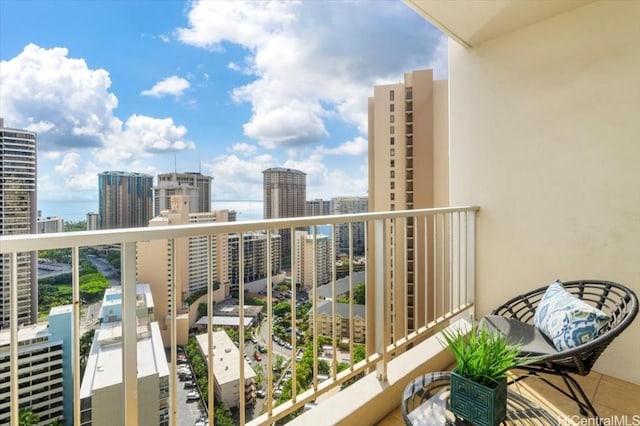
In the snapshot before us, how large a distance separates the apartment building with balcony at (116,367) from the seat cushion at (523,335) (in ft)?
5.43

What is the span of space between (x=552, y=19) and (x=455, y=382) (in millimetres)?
2732

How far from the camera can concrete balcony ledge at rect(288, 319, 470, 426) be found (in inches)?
63.2

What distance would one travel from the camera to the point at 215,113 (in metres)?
13.5

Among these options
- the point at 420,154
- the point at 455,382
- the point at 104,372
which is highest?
the point at 420,154

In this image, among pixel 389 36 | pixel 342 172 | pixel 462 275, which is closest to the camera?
pixel 462 275

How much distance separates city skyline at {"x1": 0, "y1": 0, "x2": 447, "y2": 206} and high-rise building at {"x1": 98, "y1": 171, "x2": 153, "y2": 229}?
1.22m

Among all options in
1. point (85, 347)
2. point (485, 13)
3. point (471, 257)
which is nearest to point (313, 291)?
point (85, 347)

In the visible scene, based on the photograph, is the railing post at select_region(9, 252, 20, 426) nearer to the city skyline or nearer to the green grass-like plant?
the green grass-like plant

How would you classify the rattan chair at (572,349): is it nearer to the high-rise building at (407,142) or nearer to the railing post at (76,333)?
the railing post at (76,333)

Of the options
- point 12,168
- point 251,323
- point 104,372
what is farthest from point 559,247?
point 12,168

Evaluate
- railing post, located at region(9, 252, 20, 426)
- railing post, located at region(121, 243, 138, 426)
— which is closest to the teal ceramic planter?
railing post, located at region(121, 243, 138, 426)

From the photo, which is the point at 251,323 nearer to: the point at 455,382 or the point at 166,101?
the point at 455,382

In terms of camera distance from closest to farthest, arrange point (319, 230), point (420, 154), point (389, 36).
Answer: point (319, 230) < point (420, 154) < point (389, 36)

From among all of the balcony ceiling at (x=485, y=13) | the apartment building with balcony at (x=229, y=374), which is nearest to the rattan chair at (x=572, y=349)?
the apartment building with balcony at (x=229, y=374)
